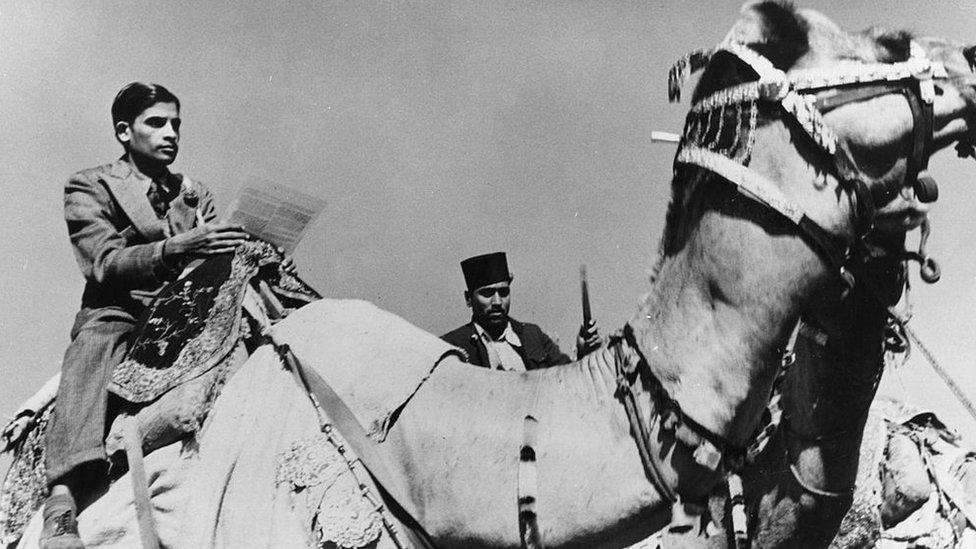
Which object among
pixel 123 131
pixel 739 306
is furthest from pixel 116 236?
pixel 739 306

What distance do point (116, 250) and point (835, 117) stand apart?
3048 millimetres

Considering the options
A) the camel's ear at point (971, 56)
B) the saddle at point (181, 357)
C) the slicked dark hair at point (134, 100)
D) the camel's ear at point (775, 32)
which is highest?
the slicked dark hair at point (134, 100)

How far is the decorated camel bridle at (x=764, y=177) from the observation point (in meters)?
3.60

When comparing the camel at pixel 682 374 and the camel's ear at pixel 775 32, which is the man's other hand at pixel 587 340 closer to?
the camel at pixel 682 374

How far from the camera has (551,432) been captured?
3.75 metres

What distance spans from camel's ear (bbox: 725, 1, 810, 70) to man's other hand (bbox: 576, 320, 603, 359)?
8.69ft

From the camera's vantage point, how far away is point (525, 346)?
301 inches

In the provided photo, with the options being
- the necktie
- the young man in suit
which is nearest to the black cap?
the young man in suit

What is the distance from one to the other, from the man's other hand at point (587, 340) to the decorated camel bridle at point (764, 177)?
248cm

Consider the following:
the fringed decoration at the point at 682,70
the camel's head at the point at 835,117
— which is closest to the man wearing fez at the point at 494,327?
the fringed decoration at the point at 682,70

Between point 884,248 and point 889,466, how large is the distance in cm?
455

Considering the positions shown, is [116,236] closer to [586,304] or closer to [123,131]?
[123,131]

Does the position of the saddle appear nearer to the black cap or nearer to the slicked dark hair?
the slicked dark hair

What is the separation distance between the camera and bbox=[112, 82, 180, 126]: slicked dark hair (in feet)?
18.5
